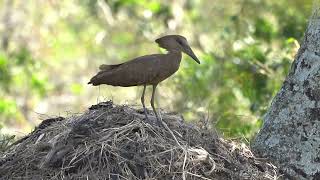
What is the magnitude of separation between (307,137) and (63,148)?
1734 mm

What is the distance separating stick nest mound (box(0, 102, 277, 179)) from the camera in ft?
18.2

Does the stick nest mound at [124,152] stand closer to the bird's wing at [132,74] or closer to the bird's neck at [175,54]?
the bird's wing at [132,74]

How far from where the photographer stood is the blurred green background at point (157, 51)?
1045 cm

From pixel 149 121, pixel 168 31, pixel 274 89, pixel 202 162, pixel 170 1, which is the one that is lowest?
pixel 202 162

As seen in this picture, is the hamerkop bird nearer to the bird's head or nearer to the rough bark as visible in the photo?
the bird's head

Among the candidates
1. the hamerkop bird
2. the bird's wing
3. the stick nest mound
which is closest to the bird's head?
the hamerkop bird

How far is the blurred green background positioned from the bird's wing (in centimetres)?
27

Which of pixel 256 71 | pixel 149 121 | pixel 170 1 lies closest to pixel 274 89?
pixel 256 71

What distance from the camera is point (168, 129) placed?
19.6ft

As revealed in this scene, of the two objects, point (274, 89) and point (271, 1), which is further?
point (271, 1)

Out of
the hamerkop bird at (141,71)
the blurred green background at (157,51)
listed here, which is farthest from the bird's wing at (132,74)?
the blurred green background at (157,51)

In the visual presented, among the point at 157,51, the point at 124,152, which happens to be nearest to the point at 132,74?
the point at 124,152

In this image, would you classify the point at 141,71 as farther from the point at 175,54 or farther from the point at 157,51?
the point at 157,51

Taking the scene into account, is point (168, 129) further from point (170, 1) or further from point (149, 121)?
point (170, 1)
